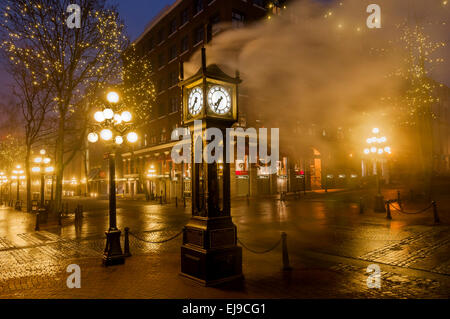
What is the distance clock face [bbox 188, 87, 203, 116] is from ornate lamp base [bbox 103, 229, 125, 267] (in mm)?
3710

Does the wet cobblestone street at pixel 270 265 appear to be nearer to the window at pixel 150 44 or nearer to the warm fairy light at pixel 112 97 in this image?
the warm fairy light at pixel 112 97

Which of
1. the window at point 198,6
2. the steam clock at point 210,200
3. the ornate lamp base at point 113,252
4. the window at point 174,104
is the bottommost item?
the ornate lamp base at point 113,252

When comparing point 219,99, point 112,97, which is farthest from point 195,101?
point 112,97

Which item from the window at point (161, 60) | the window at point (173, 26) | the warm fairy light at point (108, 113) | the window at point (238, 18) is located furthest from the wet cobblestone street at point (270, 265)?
the window at point (173, 26)

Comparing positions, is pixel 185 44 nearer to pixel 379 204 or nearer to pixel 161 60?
pixel 161 60

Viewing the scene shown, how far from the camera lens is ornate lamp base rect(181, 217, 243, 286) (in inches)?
215

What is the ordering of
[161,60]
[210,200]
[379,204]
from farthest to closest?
1. [161,60]
2. [379,204]
3. [210,200]

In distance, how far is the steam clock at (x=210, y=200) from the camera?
18.2 ft

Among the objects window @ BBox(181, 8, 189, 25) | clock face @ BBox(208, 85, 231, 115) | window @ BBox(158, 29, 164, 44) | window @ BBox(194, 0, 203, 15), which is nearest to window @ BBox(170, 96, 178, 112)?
window @ BBox(181, 8, 189, 25)

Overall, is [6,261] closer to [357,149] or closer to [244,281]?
[244,281]

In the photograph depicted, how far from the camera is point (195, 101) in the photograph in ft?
20.4

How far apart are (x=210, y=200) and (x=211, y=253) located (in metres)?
0.98

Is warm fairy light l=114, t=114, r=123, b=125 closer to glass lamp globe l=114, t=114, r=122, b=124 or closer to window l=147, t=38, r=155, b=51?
glass lamp globe l=114, t=114, r=122, b=124

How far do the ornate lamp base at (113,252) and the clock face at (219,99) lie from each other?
4096 millimetres
